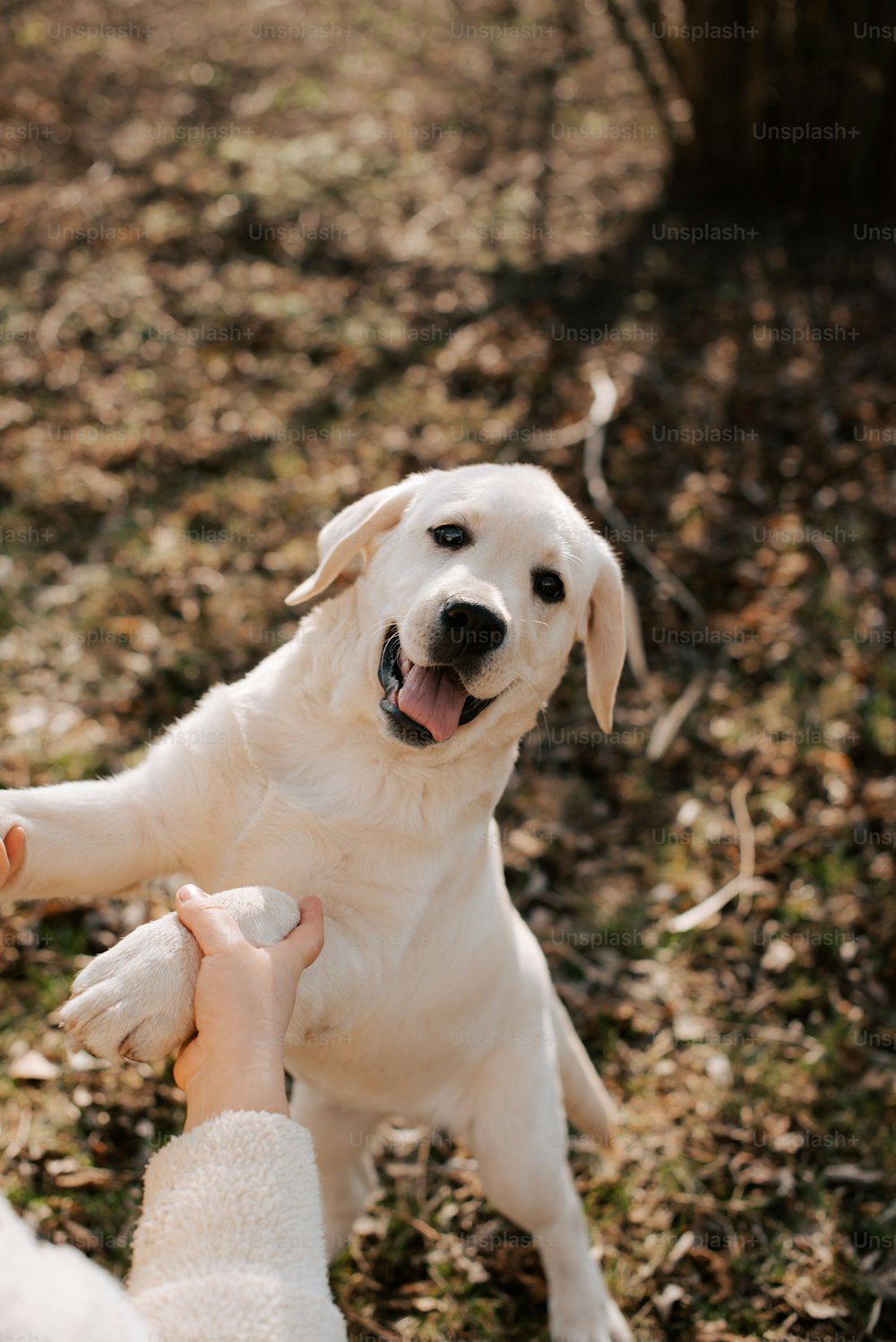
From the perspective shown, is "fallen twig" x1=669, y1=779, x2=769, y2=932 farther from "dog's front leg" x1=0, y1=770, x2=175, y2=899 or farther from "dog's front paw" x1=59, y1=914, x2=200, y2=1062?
"dog's front paw" x1=59, y1=914, x2=200, y2=1062

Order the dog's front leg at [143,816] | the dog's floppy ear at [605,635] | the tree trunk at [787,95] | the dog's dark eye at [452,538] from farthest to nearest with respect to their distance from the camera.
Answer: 1. the tree trunk at [787,95]
2. the dog's floppy ear at [605,635]
3. the dog's dark eye at [452,538]
4. the dog's front leg at [143,816]

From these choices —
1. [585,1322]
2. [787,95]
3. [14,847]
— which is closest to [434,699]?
[14,847]

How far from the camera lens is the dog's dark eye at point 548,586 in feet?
9.46

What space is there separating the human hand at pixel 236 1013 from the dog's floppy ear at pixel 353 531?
920 millimetres

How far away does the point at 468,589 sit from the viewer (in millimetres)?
2617

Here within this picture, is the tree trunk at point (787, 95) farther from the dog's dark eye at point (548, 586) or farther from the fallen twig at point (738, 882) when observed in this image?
the dog's dark eye at point (548, 586)

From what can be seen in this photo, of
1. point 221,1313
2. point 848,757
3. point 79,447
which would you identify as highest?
point 221,1313

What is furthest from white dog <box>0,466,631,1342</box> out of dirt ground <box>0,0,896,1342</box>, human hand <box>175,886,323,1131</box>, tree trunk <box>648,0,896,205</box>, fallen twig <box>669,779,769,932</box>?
tree trunk <box>648,0,896,205</box>

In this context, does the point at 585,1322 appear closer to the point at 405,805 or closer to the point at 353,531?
the point at 405,805

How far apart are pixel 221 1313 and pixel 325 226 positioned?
7231 millimetres

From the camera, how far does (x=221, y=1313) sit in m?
1.65

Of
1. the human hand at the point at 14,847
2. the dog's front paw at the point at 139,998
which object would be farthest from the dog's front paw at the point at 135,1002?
the human hand at the point at 14,847

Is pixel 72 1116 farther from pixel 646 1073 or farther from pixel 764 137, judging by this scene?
pixel 764 137

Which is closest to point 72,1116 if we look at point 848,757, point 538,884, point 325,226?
point 538,884
